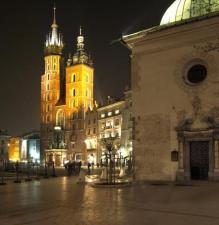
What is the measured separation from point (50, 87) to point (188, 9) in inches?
3158

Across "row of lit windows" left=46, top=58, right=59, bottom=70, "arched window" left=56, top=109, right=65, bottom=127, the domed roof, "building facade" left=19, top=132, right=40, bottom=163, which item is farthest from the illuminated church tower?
the domed roof

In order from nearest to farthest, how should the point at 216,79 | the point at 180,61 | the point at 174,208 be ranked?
the point at 174,208, the point at 216,79, the point at 180,61

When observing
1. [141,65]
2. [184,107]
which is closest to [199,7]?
[141,65]

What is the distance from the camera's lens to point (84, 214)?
11062 millimetres

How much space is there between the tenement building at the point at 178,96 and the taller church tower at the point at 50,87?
7785 cm

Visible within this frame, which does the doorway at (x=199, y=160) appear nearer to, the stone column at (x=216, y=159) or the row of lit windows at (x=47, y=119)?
the stone column at (x=216, y=159)

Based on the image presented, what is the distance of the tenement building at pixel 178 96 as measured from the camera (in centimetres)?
2195

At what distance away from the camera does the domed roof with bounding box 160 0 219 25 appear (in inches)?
949

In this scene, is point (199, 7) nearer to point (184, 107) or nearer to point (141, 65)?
point (141, 65)

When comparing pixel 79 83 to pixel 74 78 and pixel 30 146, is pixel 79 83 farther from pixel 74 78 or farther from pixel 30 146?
pixel 30 146

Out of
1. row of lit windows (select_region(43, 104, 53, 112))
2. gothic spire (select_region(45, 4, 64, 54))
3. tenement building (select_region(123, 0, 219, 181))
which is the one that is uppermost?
gothic spire (select_region(45, 4, 64, 54))

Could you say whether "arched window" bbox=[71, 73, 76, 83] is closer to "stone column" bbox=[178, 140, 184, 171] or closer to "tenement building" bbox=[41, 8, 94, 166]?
"tenement building" bbox=[41, 8, 94, 166]

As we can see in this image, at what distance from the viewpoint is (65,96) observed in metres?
102

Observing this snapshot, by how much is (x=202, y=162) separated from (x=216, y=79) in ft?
14.9
